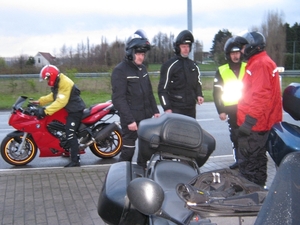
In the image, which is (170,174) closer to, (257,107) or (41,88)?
(257,107)

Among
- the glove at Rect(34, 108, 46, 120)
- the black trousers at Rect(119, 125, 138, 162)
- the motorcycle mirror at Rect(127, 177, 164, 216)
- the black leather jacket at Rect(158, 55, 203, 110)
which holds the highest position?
the black leather jacket at Rect(158, 55, 203, 110)

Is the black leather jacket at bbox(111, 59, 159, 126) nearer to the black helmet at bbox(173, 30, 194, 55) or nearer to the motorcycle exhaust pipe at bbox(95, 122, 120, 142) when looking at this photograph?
the black helmet at bbox(173, 30, 194, 55)

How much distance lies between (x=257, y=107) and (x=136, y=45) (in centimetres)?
164

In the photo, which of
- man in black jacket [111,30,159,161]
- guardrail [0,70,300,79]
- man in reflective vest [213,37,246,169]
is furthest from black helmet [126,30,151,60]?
guardrail [0,70,300,79]

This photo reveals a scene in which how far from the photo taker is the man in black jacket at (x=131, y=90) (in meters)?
5.09

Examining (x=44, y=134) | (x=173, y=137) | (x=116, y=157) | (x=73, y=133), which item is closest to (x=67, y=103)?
(x=73, y=133)

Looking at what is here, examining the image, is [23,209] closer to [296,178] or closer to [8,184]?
[8,184]

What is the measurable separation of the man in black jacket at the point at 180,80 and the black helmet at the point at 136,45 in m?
0.80

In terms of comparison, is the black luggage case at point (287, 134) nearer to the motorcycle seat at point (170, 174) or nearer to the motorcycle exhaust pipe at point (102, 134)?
the motorcycle seat at point (170, 174)

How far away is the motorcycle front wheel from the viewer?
23.7 feet

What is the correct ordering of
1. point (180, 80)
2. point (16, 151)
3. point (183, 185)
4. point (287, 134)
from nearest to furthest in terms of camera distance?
point (183, 185), point (287, 134), point (180, 80), point (16, 151)

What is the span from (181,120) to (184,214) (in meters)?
1.28

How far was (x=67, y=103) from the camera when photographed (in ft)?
21.8

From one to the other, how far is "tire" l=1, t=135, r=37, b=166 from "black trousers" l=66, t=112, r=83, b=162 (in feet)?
2.28
